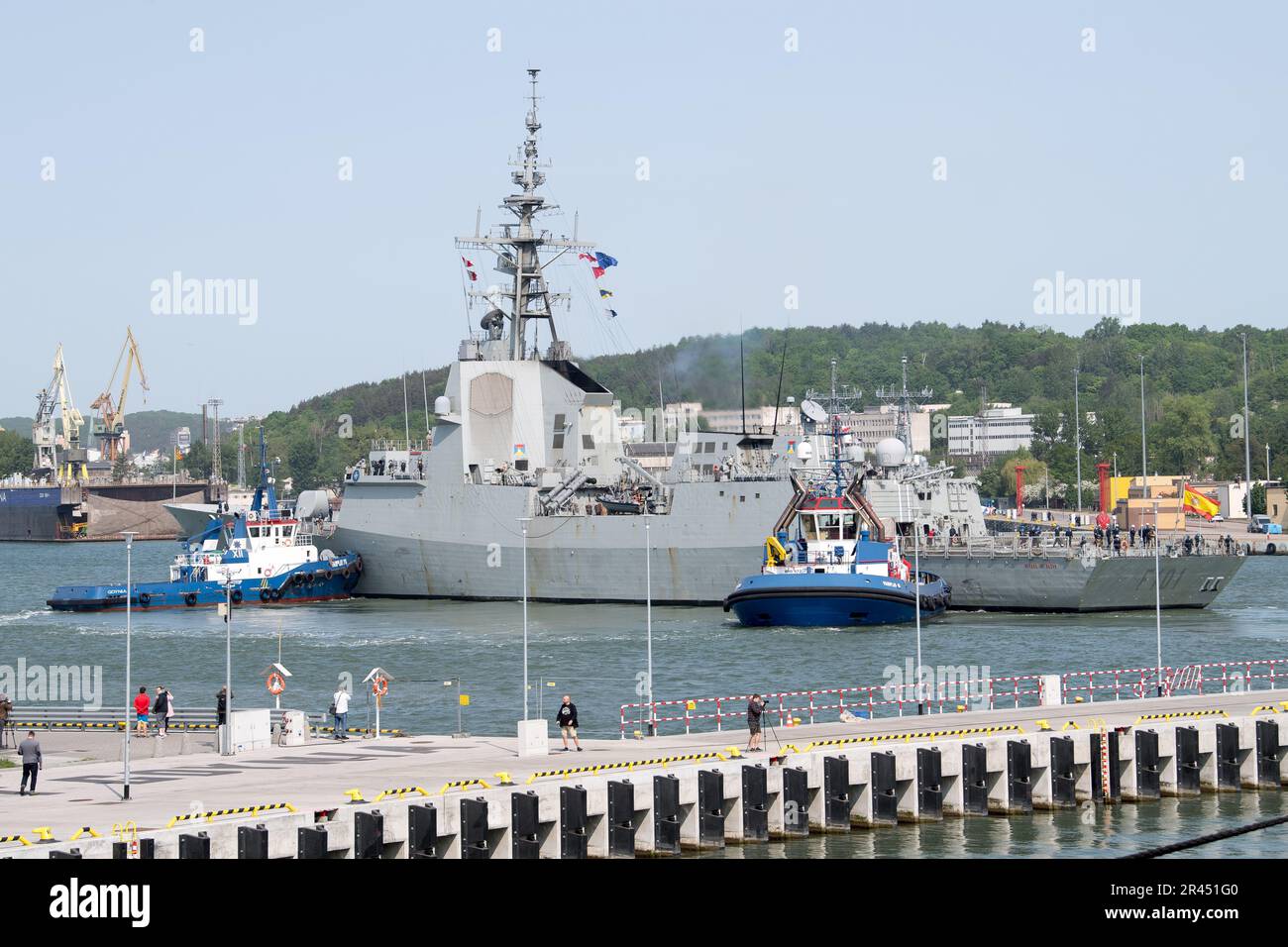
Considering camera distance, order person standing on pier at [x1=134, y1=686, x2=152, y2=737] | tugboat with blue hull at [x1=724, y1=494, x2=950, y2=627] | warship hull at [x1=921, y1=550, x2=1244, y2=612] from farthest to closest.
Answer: warship hull at [x1=921, y1=550, x2=1244, y2=612]
tugboat with blue hull at [x1=724, y1=494, x2=950, y2=627]
person standing on pier at [x1=134, y1=686, x2=152, y2=737]

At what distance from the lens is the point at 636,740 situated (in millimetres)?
32156

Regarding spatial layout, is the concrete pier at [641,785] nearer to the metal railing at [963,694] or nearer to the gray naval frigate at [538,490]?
the metal railing at [963,694]

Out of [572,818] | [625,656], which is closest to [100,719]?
[572,818]

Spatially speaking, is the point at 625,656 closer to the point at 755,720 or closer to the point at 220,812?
the point at 755,720

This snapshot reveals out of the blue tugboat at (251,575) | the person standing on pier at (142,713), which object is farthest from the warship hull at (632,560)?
the person standing on pier at (142,713)

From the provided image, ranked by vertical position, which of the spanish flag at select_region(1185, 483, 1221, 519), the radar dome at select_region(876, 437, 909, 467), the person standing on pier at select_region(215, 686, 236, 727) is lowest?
the person standing on pier at select_region(215, 686, 236, 727)

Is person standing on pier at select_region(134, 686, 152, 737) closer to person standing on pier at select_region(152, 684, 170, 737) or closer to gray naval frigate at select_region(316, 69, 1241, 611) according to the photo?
person standing on pier at select_region(152, 684, 170, 737)

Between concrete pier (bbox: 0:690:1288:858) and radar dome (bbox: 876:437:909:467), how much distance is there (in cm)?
4290

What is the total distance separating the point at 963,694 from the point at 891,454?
129 ft

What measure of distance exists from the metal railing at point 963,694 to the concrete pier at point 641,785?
4.34 meters

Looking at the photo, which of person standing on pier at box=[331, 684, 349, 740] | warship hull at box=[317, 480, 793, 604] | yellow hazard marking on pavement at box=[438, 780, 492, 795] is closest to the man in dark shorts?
yellow hazard marking on pavement at box=[438, 780, 492, 795]

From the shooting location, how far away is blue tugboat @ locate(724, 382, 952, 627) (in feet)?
207

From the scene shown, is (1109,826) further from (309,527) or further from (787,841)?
(309,527)

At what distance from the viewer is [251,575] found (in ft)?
271
